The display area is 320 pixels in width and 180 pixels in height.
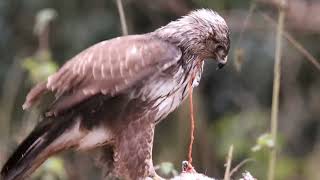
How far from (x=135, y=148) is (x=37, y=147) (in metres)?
0.34

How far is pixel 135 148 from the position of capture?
461cm

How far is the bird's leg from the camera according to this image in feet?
15.1

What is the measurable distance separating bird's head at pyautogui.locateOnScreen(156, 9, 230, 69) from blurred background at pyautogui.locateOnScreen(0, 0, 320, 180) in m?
2.55

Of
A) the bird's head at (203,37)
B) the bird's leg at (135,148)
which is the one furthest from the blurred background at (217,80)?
the bird's leg at (135,148)

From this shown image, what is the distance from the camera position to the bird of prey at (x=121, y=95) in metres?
4.53

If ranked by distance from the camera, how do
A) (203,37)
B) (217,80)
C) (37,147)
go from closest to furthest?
1. (37,147)
2. (203,37)
3. (217,80)

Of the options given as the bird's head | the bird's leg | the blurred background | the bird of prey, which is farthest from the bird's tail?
the blurred background

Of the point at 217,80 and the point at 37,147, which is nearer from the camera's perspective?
the point at 37,147

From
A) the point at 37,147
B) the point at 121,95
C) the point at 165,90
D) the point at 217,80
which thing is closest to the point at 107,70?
the point at 121,95

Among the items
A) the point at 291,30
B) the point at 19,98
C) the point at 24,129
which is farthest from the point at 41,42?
the point at 291,30

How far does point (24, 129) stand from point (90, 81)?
212 centimetres

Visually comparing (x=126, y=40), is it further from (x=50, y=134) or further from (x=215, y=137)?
(x=215, y=137)

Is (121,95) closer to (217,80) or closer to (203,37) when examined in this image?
(203,37)

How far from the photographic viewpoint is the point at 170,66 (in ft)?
15.1
